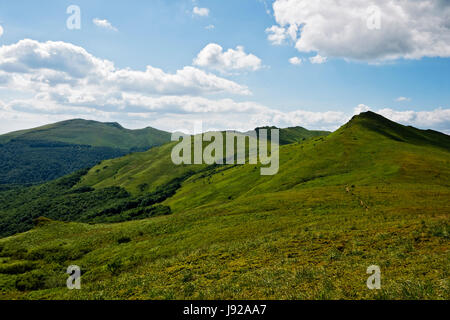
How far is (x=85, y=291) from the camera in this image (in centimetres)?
3064

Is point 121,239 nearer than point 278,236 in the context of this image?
No

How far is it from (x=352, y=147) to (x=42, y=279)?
11690 cm

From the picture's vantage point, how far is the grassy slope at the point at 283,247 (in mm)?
21250

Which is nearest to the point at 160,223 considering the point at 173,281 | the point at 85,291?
the point at 85,291

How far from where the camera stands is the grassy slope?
21.2 metres

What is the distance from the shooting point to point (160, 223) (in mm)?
65812

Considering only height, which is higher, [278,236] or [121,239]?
[278,236]

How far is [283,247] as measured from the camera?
32.8m
